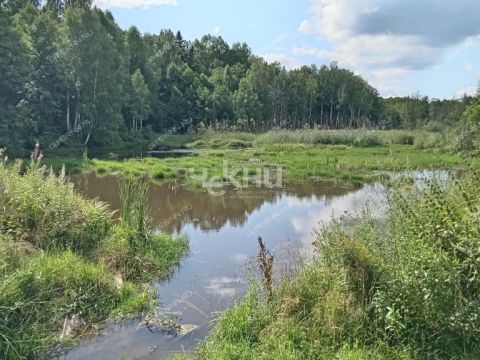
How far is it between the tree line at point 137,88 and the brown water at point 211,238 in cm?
1405

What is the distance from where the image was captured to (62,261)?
7.00 meters

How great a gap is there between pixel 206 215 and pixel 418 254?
1035 cm

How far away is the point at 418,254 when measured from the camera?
488 cm

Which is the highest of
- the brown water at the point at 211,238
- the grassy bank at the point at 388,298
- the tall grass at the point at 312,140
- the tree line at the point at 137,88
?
the tree line at the point at 137,88

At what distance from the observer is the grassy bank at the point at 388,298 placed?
4617 millimetres

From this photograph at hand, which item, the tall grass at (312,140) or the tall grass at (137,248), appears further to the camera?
the tall grass at (312,140)

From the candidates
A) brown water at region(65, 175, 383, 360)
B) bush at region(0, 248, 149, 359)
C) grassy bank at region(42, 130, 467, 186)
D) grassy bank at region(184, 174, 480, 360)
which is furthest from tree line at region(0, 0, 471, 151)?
grassy bank at region(184, 174, 480, 360)

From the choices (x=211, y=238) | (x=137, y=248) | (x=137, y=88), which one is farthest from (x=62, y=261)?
(x=137, y=88)

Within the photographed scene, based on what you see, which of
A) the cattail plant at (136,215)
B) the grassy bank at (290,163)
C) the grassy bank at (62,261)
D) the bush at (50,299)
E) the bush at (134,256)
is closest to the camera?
the bush at (50,299)

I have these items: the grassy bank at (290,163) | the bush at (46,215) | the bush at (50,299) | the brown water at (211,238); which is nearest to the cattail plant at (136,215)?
the bush at (46,215)

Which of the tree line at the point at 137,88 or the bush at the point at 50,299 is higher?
the tree line at the point at 137,88

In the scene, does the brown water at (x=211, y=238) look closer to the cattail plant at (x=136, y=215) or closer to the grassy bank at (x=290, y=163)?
the cattail plant at (x=136, y=215)

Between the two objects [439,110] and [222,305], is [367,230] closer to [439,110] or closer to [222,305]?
[222,305]

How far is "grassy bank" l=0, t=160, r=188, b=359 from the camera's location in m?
5.59
